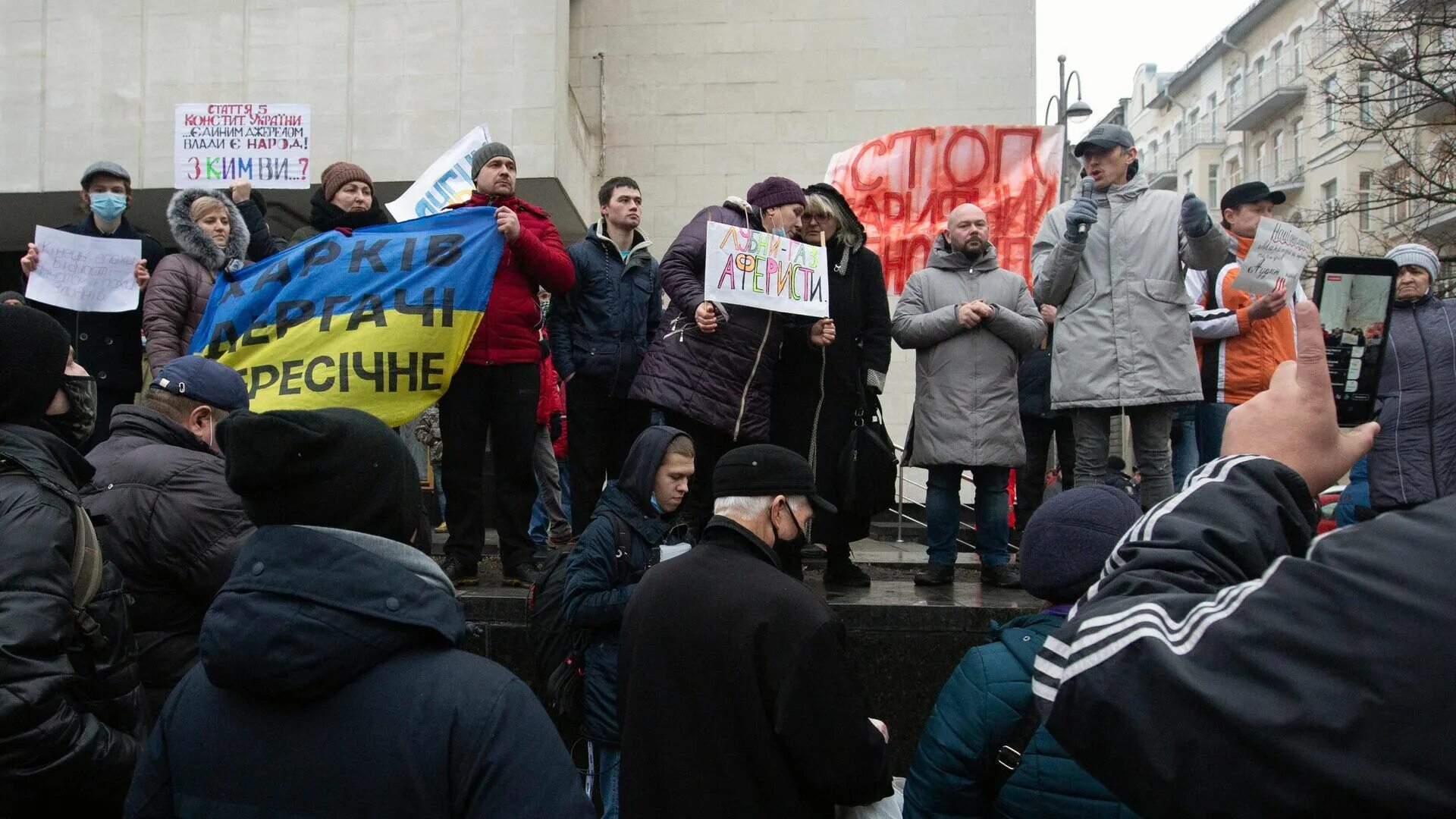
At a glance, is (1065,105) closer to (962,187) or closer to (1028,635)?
(962,187)

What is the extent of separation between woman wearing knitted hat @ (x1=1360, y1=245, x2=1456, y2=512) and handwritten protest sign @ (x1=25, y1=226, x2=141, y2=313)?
23.0 feet

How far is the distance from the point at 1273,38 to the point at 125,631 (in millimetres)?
57076

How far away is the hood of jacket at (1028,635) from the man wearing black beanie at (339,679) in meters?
1.26

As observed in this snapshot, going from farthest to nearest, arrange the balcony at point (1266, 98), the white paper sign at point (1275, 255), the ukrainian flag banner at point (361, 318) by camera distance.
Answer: the balcony at point (1266, 98) < the ukrainian flag banner at point (361, 318) < the white paper sign at point (1275, 255)

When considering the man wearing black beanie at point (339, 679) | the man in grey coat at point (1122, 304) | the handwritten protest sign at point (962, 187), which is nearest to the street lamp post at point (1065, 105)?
the handwritten protest sign at point (962, 187)

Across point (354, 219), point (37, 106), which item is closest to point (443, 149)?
point (37, 106)

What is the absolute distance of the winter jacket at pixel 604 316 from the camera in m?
6.15

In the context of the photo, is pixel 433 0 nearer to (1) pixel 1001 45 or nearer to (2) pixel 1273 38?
(1) pixel 1001 45

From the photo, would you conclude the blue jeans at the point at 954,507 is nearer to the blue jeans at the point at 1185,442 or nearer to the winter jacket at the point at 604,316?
the blue jeans at the point at 1185,442

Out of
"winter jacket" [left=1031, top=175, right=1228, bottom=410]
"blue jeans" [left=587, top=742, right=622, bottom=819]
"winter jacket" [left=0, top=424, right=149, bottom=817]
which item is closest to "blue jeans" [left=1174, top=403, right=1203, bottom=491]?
"winter jacket" [left=1031, top=175, right=1228, bottom=410]

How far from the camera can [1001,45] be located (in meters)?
14.7

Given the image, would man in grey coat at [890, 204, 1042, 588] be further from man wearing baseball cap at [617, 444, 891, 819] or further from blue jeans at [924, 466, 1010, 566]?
man wearing baseball cap at [617, 444, 891, 819]

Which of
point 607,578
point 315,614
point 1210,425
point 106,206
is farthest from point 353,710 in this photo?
point 1210,425

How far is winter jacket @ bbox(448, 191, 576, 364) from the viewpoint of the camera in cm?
580
